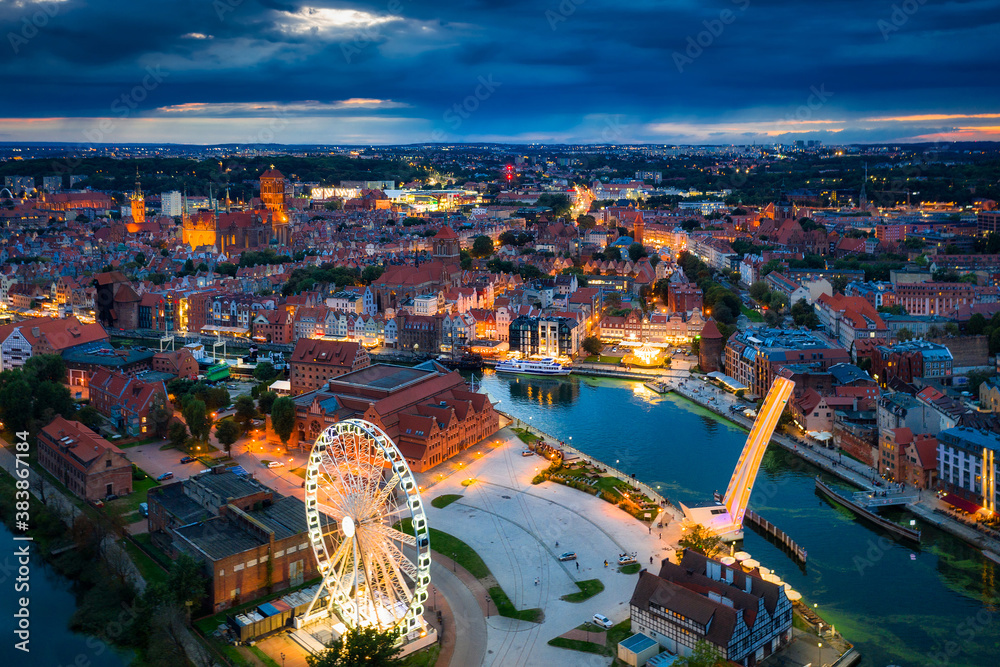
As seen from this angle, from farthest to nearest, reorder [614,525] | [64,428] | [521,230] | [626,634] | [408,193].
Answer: [408,193] < [521,230] < [64,428] < [614,525] < [626,634]

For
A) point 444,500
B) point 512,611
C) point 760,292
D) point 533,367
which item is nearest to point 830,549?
point 512,611

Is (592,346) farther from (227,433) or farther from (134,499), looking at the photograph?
(134,499)

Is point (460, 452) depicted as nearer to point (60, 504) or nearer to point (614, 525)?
point (614, 525)

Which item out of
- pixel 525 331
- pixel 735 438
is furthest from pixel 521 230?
pixel 735 438

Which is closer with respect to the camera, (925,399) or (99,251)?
(925,399)

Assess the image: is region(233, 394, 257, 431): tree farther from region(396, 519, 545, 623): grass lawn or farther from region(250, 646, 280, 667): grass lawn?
region(250, 646, 280, 667): grass lawn
